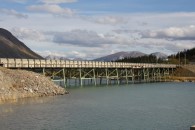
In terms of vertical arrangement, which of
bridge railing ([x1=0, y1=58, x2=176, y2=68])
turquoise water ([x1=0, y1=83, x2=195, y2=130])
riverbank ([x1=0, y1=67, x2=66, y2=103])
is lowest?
turquoise water ([x1=0, y1=83, x2=195, y2=130])

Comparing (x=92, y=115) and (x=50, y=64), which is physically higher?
(x=50, y=64)

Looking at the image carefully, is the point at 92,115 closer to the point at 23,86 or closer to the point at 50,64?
the point at 23,86

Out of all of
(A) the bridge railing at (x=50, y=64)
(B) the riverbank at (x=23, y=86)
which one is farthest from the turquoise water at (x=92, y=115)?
(A) the bridge railing at (x=50, y=64)

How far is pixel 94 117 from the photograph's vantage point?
40281 millimetres

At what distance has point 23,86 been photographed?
6016 centimetres

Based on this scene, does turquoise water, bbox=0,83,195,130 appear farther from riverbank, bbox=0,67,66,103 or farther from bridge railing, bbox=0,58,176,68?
bridge railing, bbox=0,58,176,68

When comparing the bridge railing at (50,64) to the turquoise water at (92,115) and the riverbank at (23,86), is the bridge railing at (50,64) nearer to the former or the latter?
the riverbank at (23,86)

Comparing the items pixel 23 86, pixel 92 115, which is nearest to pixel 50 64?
pixel 23 86

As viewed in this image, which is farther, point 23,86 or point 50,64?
point 50,64

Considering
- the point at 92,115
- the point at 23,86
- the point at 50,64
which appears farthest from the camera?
the point at 50,64

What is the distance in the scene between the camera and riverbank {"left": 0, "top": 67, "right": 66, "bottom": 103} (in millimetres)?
56000

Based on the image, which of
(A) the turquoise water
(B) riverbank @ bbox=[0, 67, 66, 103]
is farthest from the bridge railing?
(A) the turquoise water

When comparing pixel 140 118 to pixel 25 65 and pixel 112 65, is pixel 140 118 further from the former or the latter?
pixel 112 65

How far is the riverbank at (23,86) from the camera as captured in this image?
56.0 m
